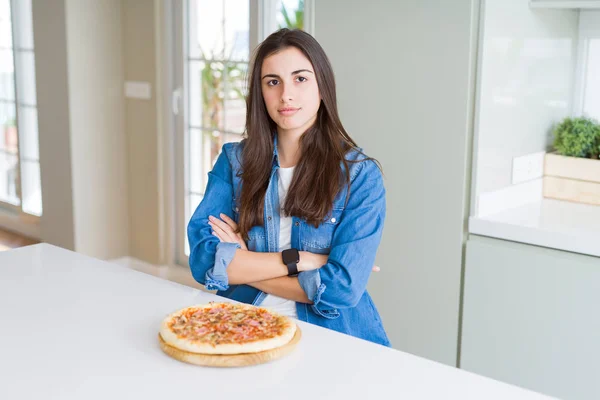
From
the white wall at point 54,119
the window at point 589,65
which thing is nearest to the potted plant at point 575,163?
the window at point 589,65

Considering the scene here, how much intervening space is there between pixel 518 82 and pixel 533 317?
86 centimetres

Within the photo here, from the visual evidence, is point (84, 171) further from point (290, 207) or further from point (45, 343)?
point (45, 343)

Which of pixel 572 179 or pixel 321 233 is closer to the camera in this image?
pixel 321 233

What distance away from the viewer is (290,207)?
6.54ft

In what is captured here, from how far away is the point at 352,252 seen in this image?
6.22 ft

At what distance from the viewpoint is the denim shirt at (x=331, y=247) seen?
188 centimetres

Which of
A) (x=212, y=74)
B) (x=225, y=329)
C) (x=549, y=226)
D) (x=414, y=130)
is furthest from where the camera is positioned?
(x=212, y=74)

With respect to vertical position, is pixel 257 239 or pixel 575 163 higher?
pixel 575 163

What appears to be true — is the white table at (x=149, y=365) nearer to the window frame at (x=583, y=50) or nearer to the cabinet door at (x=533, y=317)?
the cabinet door at (x=533, y=317)

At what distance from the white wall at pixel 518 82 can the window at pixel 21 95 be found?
11.5 feet

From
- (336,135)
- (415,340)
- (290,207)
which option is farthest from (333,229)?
(415,340)

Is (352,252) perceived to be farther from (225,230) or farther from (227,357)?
(227,357)

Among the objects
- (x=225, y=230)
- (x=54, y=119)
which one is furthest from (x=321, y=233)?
(x=54, y=119)

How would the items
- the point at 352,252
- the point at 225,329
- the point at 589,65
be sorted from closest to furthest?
the point at 225,329, the point at 352,252, the point at 589,65
